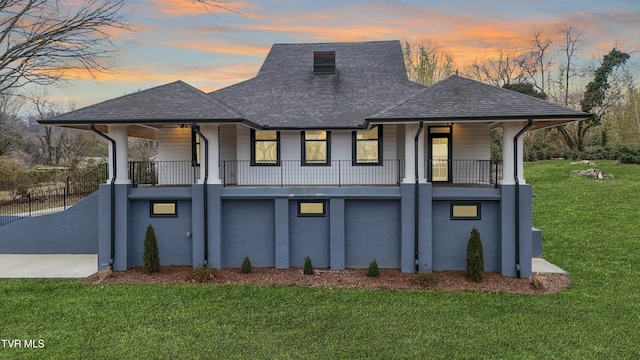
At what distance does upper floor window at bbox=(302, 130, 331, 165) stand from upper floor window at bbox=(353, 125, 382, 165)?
0.99m

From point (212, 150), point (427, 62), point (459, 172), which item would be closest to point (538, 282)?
point (459, 172)

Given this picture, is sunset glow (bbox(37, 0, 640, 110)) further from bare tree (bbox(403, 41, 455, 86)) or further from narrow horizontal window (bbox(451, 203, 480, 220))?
bare tree (bbox(403, 41, 455, 86))

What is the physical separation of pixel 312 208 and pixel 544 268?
309 inches

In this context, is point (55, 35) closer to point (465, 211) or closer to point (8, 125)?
point (465, 211)

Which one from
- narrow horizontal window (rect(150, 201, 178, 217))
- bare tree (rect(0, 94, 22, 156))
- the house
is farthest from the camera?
bare tree (rect(0, 94, 22, 156))

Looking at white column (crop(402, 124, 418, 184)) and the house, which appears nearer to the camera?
the house

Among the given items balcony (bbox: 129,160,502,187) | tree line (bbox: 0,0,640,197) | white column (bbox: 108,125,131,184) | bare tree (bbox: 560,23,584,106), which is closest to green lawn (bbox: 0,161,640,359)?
white column (bbox: 108,125,131,184)

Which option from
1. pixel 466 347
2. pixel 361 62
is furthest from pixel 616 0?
pixel 466 347

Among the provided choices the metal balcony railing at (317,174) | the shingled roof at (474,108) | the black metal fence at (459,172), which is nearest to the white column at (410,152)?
the shingled roof at (474,108)

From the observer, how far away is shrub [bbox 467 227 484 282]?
1069 cm

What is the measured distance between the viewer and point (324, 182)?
43.6 ft

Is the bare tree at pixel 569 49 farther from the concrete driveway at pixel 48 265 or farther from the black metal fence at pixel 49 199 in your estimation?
the concrete driveway at pixel 48 265

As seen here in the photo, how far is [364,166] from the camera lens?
43.1 feet

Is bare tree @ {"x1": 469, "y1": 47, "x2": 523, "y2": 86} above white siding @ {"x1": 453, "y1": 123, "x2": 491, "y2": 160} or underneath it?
above
